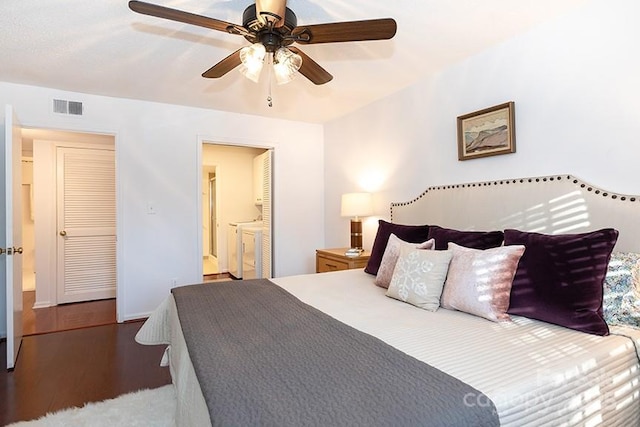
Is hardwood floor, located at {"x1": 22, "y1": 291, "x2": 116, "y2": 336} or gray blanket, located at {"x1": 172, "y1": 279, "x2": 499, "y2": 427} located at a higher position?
gray blanket, located at {"x1": 172, "y1": 279, "x2": 499, "y2": 427}

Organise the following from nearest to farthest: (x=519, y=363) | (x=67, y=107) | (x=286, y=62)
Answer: (x=519, y=363) → (x=286, y=62) → (x=67, y=107)

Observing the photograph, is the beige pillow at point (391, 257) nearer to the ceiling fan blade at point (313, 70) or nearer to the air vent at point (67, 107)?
the ceiling fan blade at point (313, 70)

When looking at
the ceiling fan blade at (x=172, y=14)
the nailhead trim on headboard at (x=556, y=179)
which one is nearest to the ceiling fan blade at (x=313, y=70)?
the ceiling fan blade at (x=172, y=14)

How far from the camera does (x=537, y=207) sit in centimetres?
216

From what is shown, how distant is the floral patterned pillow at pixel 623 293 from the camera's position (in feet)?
5.25

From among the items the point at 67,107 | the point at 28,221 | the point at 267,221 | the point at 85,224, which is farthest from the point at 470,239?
the point at 28,221

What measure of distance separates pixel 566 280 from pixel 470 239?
61 centimetres

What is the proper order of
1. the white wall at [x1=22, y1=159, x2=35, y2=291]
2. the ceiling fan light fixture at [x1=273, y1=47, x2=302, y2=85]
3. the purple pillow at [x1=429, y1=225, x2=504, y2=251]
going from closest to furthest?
the ceiling fan light fixture at [x1=273, y1=47, x2=302, y2=85] → the purple pillow at [x1=429, y1=225, x2=504, y2=251] → the white wall at [x1=22, y1=159, x2=35, y2=291]

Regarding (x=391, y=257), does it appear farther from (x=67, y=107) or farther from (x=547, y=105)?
(x=67, y=107)

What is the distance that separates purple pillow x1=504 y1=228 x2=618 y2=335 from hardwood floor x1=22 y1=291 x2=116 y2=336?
388cm

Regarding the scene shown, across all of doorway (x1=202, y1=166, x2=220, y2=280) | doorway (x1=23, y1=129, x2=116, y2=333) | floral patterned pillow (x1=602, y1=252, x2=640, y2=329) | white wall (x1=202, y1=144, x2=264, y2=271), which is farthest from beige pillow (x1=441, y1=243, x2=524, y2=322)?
doorway (x1=202, y1=166, x2=220, y2=280)

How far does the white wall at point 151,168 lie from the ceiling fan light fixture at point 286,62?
2.42 metres

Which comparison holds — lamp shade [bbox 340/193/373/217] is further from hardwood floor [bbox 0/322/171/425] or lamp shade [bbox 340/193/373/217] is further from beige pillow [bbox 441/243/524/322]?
hardwood floor [bbox 0/322/171/425]

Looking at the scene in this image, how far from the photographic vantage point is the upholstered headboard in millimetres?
1800
